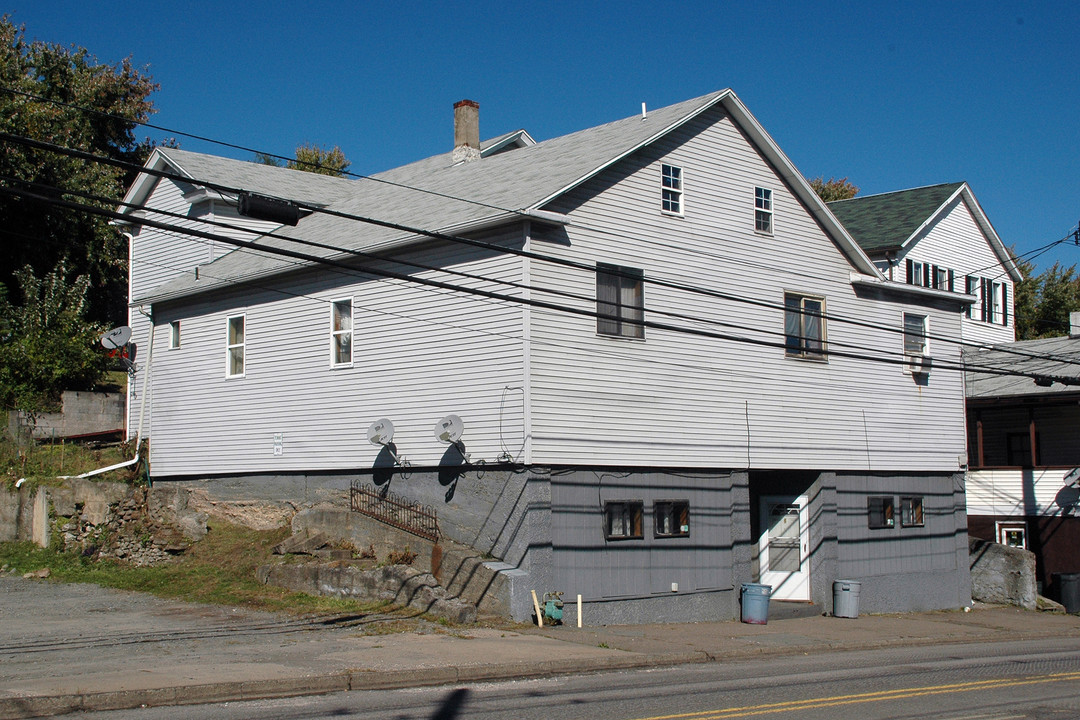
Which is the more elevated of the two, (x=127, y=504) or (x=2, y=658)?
(x=127, y=504)

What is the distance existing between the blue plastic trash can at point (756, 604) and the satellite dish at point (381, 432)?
8.01 metres

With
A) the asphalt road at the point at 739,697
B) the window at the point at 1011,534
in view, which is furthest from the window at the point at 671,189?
the window at the point at 1011,534

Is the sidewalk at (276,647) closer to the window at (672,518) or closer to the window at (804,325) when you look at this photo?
the window at (672,518)

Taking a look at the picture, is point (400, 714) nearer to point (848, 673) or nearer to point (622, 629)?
point (848, 673)

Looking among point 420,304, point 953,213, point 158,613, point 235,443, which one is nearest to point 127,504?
point 235,443

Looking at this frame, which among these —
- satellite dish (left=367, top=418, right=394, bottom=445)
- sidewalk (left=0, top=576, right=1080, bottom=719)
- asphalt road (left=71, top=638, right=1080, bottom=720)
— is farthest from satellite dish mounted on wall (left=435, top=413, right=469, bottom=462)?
asphalt road (left=71, top=638, right=1080, bottom=720)

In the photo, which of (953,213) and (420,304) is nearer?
(420,304)

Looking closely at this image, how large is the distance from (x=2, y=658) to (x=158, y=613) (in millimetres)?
4849

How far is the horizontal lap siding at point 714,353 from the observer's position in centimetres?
2045

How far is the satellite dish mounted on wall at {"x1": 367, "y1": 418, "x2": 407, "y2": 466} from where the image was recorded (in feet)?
69.7

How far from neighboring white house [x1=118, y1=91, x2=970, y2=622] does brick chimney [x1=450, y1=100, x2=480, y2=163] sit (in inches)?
3.9

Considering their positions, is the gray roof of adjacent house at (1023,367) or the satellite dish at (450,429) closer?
the satellite dish at (450,429)

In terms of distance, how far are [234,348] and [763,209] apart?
42.8ft

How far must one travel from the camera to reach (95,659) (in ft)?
46.8
